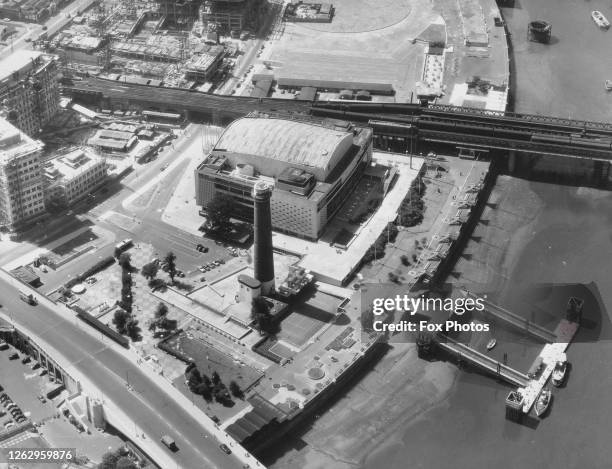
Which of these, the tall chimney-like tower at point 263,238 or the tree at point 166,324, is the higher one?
the tall chimney-like tower at point 263,238

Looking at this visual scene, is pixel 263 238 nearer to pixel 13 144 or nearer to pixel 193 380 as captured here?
pixel 193 380

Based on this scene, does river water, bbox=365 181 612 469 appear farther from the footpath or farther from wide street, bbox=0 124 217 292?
wide street, bbox=0 124 217 292

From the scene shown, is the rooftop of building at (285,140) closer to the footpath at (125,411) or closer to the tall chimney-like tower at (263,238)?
the tall chimney-like tower at (263,238)

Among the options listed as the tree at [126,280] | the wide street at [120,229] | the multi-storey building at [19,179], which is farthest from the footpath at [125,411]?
the multi-storey building at [19,179]

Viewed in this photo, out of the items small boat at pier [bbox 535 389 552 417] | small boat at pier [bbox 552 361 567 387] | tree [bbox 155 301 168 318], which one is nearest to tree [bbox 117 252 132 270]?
tree [bbox 155 301 168 318]

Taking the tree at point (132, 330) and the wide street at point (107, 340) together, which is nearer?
the wide street at point (107, 340)

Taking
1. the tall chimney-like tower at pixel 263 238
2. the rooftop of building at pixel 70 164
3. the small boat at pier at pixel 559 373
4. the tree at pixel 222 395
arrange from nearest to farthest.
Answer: the tree at pixel 222 395 < the small boat at pier at pixel 559 373 < the tall chimney-like tower at pixel 263 238 < the rooftop of building at pixel 70 164

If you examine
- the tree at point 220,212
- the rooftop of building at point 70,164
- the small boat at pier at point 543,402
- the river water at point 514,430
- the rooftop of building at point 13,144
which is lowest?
the river water at point 514,430

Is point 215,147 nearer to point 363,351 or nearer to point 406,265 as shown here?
point 406,265
